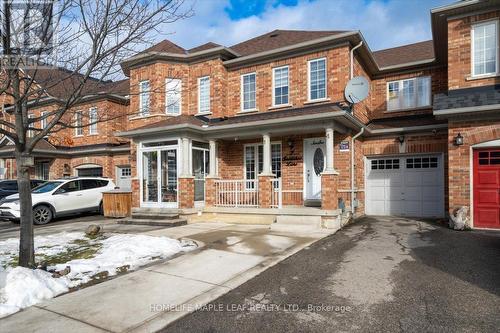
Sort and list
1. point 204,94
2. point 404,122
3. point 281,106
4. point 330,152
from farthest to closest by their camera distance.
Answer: point 204,94 → point 281,106 → point 404,122 → point 330,152

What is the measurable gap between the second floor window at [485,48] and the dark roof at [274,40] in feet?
15.4

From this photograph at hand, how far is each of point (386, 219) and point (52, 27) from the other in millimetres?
10473

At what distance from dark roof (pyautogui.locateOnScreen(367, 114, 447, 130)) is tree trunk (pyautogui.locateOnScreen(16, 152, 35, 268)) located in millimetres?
10588

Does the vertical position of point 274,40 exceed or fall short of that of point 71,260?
it exceeds it

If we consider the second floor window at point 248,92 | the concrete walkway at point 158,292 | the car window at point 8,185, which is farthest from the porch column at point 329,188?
the car window at point 8,185

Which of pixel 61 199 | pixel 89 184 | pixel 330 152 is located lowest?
pixel 61 199

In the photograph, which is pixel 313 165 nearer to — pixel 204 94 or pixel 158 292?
pixel 204 94

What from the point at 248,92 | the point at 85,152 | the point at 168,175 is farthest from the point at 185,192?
the point at 85,152

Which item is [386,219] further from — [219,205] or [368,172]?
[219,205]

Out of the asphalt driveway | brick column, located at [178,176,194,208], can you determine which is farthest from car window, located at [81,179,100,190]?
the asphalt driveway

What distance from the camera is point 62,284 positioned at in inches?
189

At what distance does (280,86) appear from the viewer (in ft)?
42.0

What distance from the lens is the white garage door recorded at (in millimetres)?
11656

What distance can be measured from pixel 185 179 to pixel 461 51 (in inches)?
365
